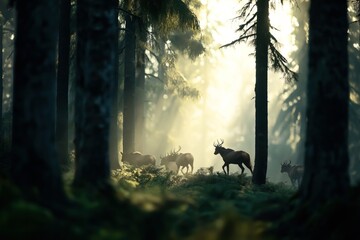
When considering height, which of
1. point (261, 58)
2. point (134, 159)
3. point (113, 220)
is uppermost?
point (261, 58)

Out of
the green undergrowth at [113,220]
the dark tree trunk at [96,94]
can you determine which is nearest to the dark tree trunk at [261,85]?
the dark tree trunk at [96,94]

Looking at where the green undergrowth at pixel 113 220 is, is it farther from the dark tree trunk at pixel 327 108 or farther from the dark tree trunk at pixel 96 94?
the dark tree trunk at pixel 327 108

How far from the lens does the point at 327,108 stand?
326 inches

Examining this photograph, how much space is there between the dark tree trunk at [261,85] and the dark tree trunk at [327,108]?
967 cm

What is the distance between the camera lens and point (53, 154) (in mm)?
7570

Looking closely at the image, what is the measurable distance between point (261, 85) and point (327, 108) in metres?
10.2

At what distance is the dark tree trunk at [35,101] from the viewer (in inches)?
291

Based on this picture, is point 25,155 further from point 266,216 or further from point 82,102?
point 266,216

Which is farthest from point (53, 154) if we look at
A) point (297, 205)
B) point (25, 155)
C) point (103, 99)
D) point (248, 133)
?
point (248, 133)

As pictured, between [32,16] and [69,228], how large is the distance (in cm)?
354

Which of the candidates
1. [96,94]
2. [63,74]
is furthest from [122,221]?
[63,74]

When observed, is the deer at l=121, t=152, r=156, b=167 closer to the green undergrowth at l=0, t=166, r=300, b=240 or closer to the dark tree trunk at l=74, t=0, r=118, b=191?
the dark tree trunk at l=74, t=0, r=118, b=191

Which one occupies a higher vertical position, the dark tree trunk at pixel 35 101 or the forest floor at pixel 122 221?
the dark tree trunk at pixel 35 101

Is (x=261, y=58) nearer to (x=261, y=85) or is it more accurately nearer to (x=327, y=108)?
(x=261, y=85)
